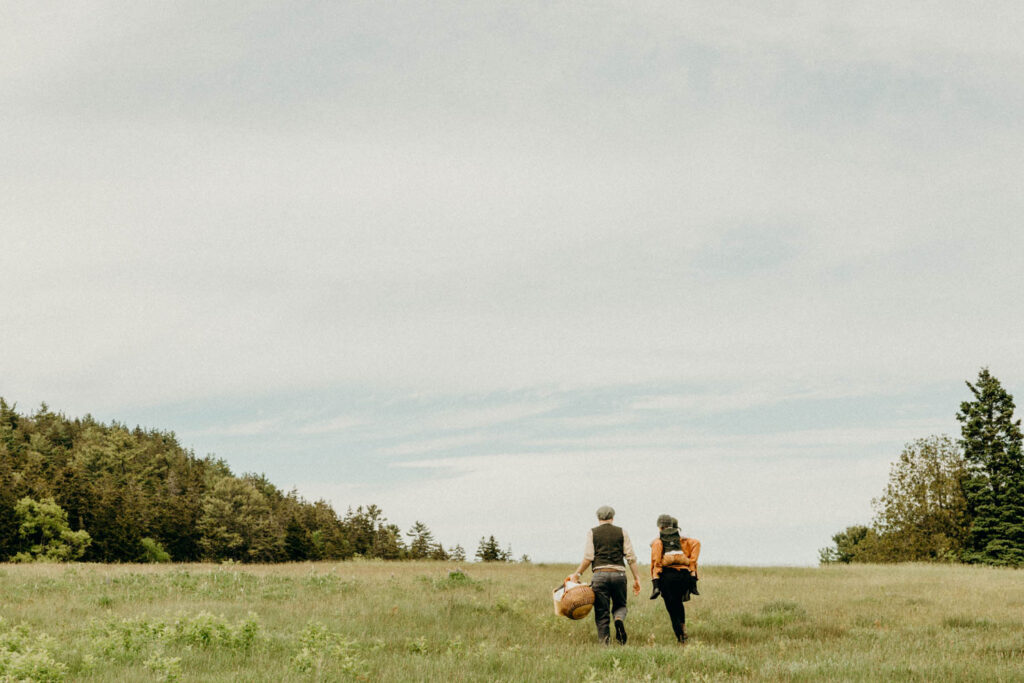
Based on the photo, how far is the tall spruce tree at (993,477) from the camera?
169 feet

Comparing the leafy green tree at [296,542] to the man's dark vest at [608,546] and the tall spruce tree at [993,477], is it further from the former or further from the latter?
the man's dark vest at [608,546]

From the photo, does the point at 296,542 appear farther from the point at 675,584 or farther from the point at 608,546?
the point at 608,546

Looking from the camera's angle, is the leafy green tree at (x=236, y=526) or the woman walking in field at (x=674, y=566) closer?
the woman walking in field at (x=674, y=566)

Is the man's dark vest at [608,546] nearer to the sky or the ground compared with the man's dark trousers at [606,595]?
nearer to the sky

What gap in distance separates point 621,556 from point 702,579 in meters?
16.7

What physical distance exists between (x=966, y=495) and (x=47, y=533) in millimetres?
76156

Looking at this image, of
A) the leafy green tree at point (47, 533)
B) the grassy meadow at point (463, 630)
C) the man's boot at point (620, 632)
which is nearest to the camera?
the grassy meadow at point (463, 630)

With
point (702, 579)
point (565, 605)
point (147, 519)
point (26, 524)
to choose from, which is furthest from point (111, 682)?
point (147, 519)

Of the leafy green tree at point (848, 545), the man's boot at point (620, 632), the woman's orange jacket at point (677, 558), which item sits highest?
the woman's orange jacket at point (677, 558)

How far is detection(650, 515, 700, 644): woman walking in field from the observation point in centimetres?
1379

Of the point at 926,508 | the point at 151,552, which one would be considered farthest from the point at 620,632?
the point at 151,552

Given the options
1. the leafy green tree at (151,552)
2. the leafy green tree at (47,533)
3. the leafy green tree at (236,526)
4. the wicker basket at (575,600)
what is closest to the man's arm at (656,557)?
the wicker basket at (575,600)

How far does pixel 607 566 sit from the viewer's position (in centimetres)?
1298

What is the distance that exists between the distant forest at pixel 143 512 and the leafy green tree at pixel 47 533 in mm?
108
